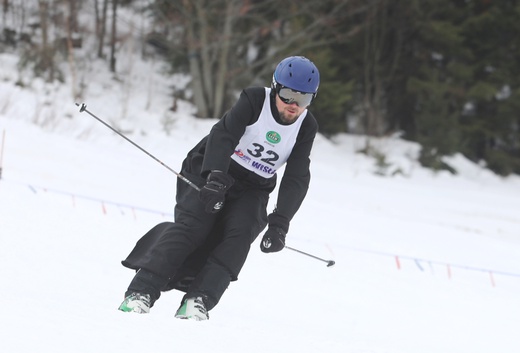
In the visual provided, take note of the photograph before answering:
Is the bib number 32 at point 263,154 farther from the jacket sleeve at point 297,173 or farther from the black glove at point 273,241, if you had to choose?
the black glove at point 273,241

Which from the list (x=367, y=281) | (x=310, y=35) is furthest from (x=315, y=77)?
(x=310, y=35)

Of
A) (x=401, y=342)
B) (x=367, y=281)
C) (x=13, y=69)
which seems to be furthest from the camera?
(x=13, y=69)

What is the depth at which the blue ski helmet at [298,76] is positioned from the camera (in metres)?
3.86

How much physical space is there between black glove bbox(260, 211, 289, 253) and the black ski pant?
0.28 ft

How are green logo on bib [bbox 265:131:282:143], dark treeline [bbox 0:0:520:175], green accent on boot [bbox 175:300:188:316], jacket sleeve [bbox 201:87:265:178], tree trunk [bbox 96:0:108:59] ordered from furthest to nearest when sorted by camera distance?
1. tree trunk [bbox 96:0:108:59]
2. dark treeline [bbox 0:0:520:175]
3. green logo on bib [bbox 265:131:282:143]
4. jacket sleeve [bbox 201:87:265:178]
5. green accent on boot [bbox 175:300:188:316]

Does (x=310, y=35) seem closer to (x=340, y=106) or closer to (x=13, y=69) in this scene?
(x=340, y=106)

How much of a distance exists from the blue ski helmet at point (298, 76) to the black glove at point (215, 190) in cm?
61

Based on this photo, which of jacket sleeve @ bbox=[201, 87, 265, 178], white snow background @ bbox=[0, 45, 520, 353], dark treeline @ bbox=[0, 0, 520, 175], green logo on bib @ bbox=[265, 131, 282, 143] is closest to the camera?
white snow background @ bbox=[0, 45, 520, 353]

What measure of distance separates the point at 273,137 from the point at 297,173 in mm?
281

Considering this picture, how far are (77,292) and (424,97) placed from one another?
18.4 metres

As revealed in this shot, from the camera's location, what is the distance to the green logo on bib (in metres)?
4.00

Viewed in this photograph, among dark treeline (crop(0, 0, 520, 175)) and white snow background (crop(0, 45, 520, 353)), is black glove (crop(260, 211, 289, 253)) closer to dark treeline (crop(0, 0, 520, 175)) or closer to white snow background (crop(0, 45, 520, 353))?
white snow background (crop(0, 45, 520, 353))

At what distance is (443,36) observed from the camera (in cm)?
2098

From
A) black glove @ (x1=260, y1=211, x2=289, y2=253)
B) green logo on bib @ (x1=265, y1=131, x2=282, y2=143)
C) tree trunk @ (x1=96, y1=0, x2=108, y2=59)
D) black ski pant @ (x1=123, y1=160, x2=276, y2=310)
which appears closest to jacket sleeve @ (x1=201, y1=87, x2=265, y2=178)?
green logo on bib @ (x1=265, y1=131, x2=282, y2=143)
